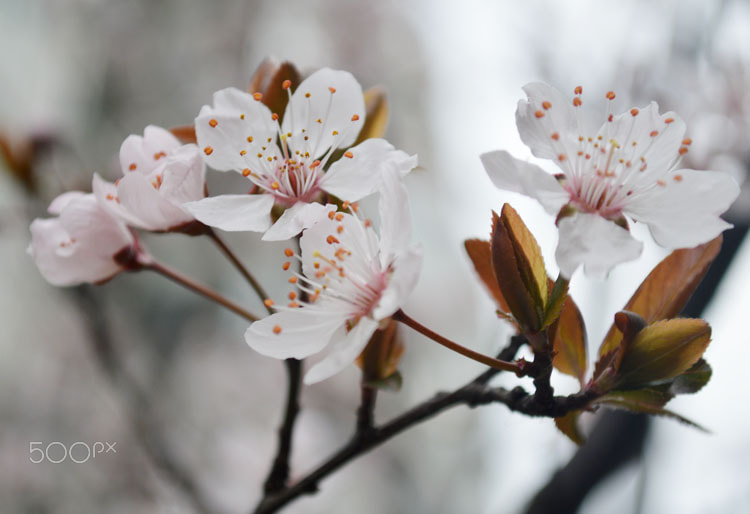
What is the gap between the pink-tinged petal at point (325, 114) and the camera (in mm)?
473

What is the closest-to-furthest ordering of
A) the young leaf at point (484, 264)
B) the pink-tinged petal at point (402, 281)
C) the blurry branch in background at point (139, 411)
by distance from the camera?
the pink-tinged petal at point (402, 281) < the young leaf at point (484, 264) < the blurry branch in background at point (139, 411)

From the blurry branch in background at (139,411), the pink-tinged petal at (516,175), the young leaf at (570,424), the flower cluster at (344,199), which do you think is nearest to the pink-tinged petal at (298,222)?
the flower cluster at (344,199)

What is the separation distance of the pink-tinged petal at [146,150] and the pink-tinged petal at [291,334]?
0.51 feet

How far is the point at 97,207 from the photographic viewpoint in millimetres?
498

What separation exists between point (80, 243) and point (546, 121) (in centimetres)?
37

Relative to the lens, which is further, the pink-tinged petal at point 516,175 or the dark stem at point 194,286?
the dark stem at point 194,286

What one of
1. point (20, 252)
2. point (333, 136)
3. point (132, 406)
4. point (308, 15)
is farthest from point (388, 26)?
point (333, 136)

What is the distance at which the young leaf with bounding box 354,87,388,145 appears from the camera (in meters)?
0.53

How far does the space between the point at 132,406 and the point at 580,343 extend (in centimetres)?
97

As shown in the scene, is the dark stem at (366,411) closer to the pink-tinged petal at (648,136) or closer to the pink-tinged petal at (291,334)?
the pink-tinged petal at (291,334)

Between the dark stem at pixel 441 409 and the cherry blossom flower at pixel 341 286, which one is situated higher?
the cherry blossom flower at pixel 341 286

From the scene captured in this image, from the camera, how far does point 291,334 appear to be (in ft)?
1.36

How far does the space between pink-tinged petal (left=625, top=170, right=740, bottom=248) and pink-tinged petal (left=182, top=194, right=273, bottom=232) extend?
0.25 meters

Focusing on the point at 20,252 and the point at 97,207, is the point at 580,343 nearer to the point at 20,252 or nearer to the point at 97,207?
the point at 97,207
